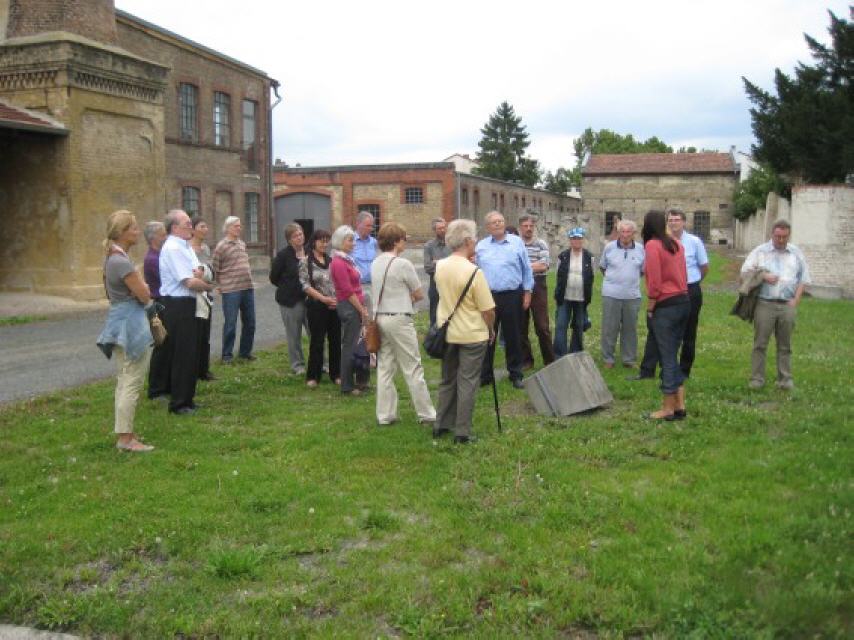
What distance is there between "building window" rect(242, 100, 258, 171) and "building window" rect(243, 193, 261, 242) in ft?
4.04

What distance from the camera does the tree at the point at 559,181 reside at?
88.1 meters

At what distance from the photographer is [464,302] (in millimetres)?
7051

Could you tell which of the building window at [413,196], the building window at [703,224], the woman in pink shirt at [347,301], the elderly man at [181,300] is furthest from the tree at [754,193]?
the elderly man at [181,300]

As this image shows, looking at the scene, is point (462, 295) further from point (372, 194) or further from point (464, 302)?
point (372, 194)

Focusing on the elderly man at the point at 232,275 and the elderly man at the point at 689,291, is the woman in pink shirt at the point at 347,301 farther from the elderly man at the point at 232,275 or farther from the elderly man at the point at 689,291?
the elderly man at the point at 689,291

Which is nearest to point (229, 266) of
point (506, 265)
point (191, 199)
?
point (506, 265)

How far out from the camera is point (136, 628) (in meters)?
3.98

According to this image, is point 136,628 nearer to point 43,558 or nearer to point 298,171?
point 43,558

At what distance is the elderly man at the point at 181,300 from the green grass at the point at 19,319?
10.3 meters

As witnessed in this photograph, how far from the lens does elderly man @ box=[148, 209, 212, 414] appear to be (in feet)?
26.0

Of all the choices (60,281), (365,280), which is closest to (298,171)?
(60,281)

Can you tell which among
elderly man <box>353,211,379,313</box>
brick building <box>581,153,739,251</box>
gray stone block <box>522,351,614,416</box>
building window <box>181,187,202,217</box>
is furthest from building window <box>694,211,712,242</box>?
gray stone block <box>522,351,614,416</box>

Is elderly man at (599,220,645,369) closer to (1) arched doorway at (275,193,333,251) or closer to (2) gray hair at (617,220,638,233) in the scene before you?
(2) gray hair at (617,220,638,233)

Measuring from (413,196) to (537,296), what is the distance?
38.8 m
